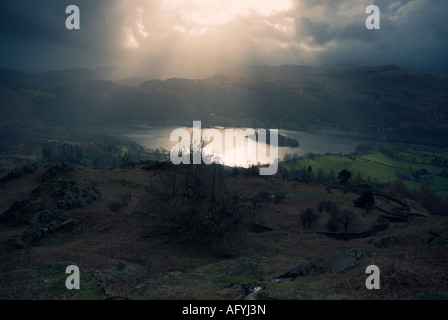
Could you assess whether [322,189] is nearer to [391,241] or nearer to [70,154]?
[391,241]

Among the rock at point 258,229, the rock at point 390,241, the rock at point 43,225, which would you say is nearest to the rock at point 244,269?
the rock at point 390,241

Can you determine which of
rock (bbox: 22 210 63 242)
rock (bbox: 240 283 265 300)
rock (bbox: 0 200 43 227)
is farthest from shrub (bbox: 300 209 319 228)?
rock (bbox: 0 200 43 227)

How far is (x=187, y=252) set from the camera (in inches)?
723

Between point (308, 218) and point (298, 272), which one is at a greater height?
point (298, 272)

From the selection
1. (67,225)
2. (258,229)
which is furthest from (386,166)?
(67,225)

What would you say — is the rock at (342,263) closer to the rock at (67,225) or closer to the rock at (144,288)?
the rock at (144,288)

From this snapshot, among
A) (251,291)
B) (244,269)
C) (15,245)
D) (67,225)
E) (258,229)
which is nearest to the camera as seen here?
(251,291)

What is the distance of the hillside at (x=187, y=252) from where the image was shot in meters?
8.96

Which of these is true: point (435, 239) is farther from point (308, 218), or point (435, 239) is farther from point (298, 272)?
point (308, 218)

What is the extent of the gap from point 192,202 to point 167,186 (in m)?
2.15

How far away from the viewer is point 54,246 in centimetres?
1798

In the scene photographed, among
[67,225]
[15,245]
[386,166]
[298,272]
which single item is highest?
[298,272]

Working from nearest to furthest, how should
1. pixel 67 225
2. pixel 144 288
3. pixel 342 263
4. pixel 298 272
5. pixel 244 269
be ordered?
1. pixel 144 288
2. pixel 342 263
3. pixel 298 272
4. pixel 244 269
5. pixel 67 225
